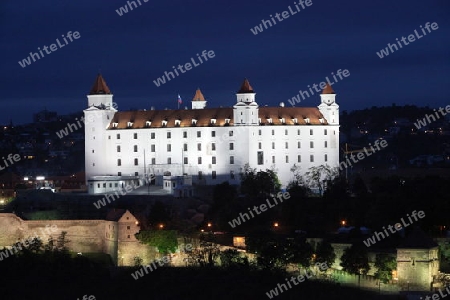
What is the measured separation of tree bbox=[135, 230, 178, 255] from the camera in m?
59.8

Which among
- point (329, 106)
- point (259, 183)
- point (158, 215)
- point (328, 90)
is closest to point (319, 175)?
point (329, 106)

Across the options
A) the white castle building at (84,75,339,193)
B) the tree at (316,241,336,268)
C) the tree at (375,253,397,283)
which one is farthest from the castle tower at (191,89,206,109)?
the tree at (375,253,397,283)

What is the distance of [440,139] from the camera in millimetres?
121562

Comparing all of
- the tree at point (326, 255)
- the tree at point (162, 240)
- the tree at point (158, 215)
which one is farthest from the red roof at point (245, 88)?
the tree at point (326, 255)

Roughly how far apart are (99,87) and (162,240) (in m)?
21.9

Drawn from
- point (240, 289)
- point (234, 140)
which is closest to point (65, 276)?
point (240, 289)

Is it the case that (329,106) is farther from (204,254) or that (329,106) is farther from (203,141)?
(204,254)

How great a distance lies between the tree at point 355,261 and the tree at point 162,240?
941 centimetres

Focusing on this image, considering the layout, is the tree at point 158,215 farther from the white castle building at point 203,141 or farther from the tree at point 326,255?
the tree at point 326,255

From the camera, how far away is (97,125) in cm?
7881

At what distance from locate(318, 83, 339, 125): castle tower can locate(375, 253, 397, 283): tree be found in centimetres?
2749

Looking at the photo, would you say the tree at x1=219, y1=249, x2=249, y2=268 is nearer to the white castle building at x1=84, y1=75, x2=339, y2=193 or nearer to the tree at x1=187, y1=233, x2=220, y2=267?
the tree at x1=187, y1=233, x2=220, y2=267

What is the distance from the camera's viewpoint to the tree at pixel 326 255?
5466cm

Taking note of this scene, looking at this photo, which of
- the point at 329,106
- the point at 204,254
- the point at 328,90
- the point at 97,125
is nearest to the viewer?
the point at 204,254
